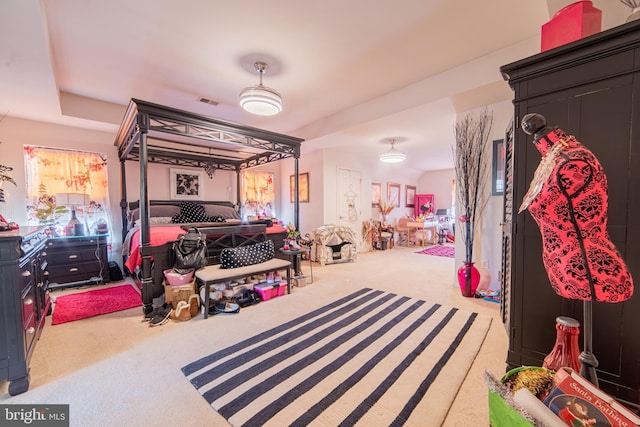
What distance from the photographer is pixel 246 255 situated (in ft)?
10.2

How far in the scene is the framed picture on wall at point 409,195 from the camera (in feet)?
29.0

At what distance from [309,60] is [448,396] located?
3.23 meters

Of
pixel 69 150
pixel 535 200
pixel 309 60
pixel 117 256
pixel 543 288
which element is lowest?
pixel 117 256

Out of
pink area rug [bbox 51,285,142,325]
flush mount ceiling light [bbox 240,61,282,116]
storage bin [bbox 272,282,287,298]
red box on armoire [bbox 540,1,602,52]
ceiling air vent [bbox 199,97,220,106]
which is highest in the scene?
ceiling air vent [bbox 199,97,220,106]

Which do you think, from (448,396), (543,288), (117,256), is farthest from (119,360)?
(117,256)

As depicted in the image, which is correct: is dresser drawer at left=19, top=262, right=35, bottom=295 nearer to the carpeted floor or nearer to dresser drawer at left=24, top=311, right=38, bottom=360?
dresser drawer at left=24, top=311, right=38, bottom=360

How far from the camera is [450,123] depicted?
407cm

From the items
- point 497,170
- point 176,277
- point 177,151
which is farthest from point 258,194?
point 497,170

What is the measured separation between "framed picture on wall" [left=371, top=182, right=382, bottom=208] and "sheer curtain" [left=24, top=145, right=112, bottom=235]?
20.0 ft

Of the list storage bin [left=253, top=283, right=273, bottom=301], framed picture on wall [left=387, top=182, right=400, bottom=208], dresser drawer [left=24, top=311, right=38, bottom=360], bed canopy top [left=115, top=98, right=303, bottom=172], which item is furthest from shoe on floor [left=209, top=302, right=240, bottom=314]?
framed picture on wall [left=387, top=182, right=400, bottom=208]

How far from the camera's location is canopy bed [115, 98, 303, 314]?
2.61 metres

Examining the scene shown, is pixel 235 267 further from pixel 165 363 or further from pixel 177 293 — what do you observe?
pixel 165 363

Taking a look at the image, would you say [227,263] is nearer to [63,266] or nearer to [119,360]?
[119,360]

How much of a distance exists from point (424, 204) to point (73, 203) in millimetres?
9190
